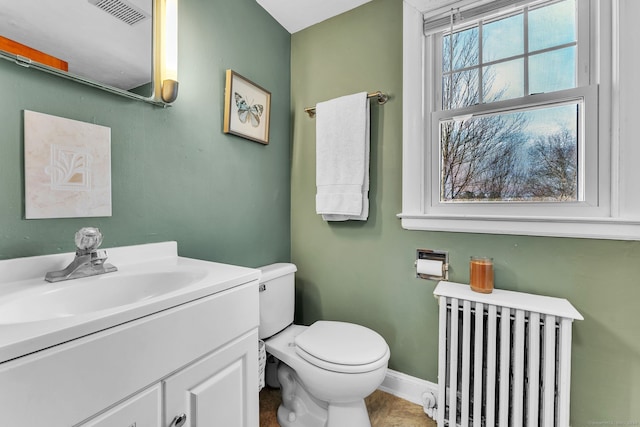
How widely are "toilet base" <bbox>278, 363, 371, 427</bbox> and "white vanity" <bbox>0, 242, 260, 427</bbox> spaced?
0.38 m

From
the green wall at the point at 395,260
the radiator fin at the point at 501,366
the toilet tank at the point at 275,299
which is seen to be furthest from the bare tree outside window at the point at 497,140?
the toilet tank at the point at 275,299

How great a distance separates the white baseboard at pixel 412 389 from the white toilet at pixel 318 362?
36 centimetres

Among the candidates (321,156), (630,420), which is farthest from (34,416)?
(630,420)

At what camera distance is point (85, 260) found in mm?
818

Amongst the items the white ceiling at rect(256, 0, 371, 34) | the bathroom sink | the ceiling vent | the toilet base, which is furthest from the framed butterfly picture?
the toilet base

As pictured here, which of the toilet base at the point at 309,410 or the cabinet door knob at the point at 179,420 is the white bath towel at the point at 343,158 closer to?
the toilet base at the point at 309,410

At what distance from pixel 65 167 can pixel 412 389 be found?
1.77 meters

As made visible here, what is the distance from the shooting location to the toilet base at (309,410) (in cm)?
115

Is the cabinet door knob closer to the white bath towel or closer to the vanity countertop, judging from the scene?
the vanity countertop

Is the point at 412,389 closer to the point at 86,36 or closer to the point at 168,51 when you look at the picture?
the point at 168,51

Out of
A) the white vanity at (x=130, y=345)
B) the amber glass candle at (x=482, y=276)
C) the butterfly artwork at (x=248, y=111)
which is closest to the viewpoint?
the white vanity at (x=130, y=345)

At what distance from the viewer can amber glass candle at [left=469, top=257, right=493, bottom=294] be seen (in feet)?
3.90

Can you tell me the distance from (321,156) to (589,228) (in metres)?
1.24

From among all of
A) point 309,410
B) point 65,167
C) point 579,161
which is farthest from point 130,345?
point 579,161
